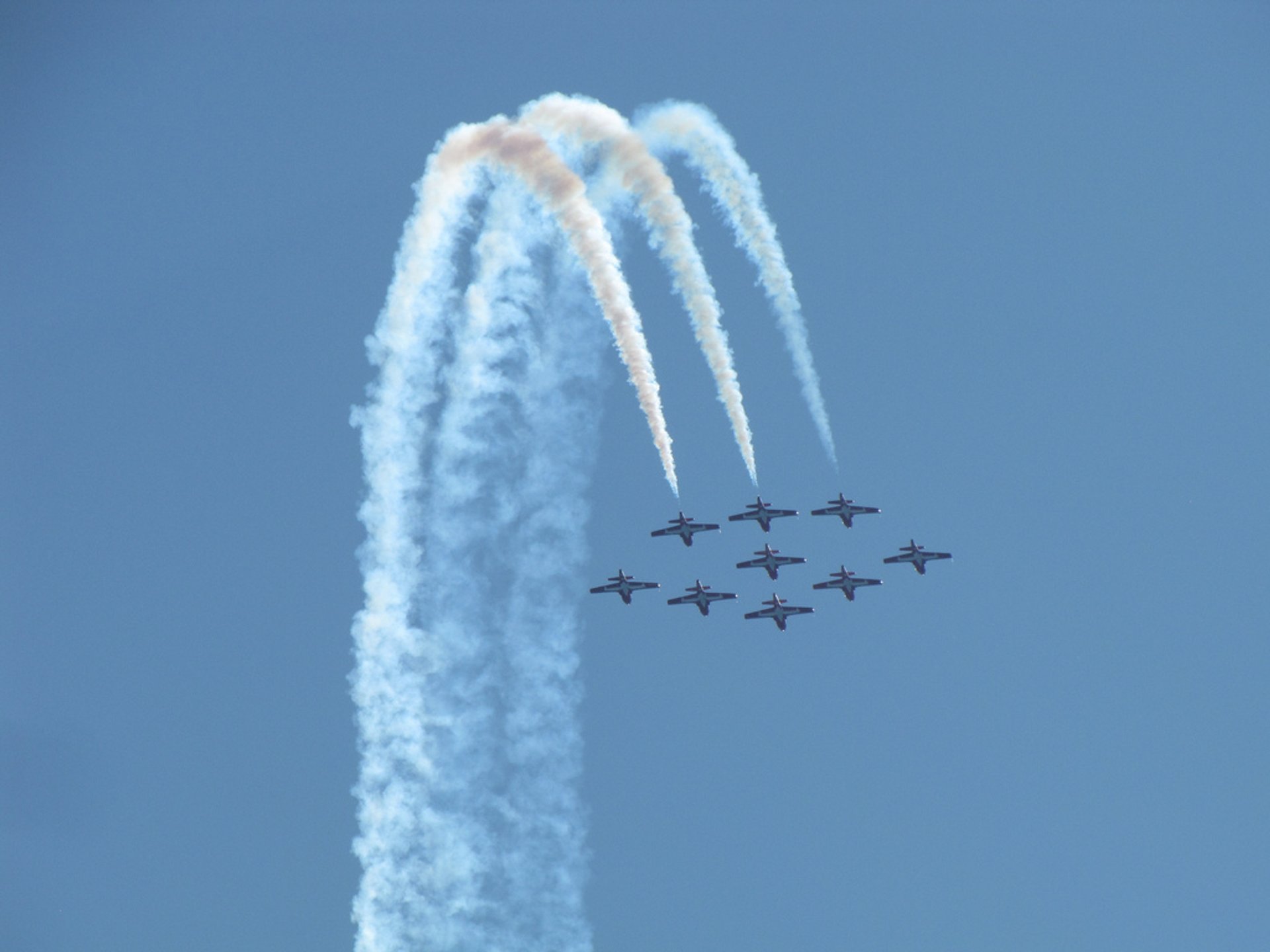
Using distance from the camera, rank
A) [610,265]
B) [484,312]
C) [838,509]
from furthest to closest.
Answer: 1. [838,509]
2. [484,312]
3. [610,265]

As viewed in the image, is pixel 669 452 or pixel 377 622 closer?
pixel 669 452

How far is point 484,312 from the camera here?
8006cm

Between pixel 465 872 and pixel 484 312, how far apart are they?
17.3 m

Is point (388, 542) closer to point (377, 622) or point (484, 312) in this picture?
point (377, 622)

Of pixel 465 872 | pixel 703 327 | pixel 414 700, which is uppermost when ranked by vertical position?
pixel 703 327

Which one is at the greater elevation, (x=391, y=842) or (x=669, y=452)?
(x=669, y=452)

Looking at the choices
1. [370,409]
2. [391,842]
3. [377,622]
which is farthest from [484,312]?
[391,842]

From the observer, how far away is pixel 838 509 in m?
85.6

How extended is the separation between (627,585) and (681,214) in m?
15.3

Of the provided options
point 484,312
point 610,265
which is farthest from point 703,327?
point 484,312

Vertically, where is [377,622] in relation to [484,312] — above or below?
below

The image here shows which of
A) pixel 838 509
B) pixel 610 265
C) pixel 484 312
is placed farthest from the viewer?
pixel 838 509

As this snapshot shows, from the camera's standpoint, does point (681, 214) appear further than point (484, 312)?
No

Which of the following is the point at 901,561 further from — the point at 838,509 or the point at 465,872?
the point at 465,872
